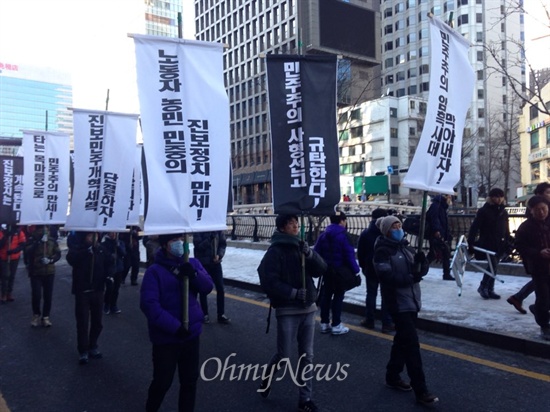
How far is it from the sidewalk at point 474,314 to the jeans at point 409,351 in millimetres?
2096

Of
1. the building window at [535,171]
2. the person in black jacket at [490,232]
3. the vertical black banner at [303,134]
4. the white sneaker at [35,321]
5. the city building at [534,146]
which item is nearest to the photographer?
the vertical black banner at [303,134]

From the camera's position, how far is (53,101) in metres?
86.4

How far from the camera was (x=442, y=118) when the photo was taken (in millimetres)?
5352

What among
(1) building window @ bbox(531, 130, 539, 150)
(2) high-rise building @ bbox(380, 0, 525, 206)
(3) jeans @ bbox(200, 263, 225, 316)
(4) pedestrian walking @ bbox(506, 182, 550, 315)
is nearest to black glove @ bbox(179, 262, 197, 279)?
(3) jeans @ bbox(200, 263, 225, 316)

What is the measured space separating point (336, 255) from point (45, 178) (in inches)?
220

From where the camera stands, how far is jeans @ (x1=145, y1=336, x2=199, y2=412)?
3.80 meters

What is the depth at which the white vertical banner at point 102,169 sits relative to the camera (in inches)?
270

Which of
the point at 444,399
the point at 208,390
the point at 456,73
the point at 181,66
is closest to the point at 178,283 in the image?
the point at 208,390

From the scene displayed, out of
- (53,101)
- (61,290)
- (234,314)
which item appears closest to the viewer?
(234,314)

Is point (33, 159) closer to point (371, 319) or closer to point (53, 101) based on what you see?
point (371, 319)

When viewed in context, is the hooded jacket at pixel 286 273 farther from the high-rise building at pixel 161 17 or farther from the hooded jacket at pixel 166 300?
the high-rise building at pixel 161 17

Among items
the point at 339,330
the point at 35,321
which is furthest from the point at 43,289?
the point at 339,330

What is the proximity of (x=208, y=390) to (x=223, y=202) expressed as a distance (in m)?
2.02

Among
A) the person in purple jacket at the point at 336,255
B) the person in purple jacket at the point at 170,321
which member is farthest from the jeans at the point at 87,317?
the person in purple jacket at the point at 336,255
